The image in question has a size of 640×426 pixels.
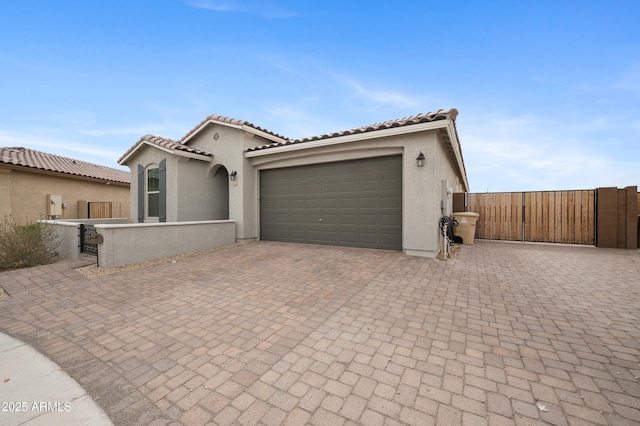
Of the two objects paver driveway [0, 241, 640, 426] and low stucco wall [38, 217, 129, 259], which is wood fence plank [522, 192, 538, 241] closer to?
paver driveway [0, 241, 640, 426]

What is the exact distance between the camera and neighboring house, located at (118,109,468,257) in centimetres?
689

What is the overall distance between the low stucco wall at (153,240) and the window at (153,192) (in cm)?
360

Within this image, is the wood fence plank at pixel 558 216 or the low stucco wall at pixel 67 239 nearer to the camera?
the low stucco wall at pixel 67 239

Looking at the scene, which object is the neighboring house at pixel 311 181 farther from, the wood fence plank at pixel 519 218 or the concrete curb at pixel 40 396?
the concrete curb at pixel 40 396

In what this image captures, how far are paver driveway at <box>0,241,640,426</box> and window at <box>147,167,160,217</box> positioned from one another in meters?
5.17

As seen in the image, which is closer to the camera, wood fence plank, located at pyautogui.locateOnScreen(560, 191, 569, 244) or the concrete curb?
the concrete curb

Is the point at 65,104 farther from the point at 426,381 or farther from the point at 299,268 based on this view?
the point at 426,381

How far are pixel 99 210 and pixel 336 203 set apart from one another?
568 inches

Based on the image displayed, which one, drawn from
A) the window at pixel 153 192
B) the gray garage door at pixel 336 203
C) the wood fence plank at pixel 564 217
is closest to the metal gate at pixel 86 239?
the window at pixel 153 192

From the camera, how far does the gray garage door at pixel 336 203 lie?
7.54m

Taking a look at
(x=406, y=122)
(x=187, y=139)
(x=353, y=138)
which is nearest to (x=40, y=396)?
(x=353, y=138)

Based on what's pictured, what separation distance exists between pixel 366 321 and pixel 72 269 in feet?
23.8

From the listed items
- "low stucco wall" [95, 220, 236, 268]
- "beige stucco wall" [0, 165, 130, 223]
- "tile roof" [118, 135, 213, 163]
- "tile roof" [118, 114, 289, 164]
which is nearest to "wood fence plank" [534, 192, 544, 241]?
"tile roof" [118, 114, 289, 164]

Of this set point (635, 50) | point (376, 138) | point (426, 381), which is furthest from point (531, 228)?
point (426, 381)
